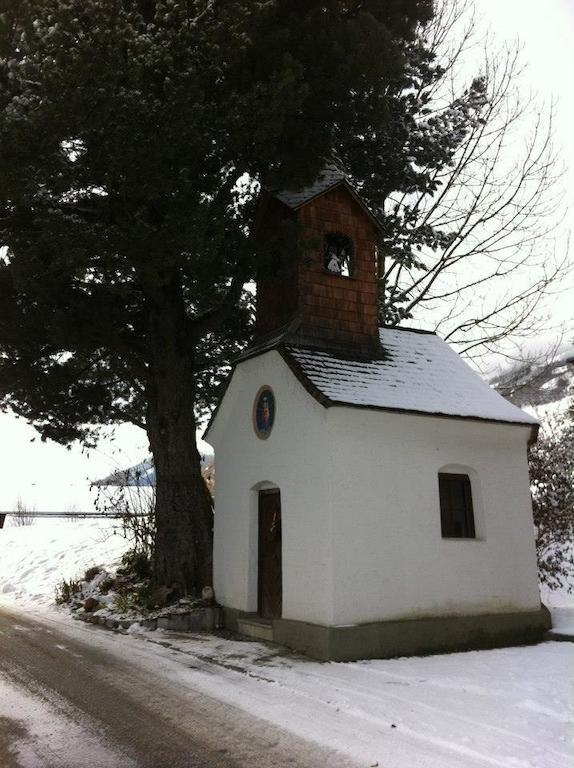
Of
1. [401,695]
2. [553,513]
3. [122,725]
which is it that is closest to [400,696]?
[401,695]

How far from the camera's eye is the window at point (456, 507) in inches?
394

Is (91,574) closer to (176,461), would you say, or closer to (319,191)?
(176,461)

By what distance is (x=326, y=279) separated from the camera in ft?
36.0

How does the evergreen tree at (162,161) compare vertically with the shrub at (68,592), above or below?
above

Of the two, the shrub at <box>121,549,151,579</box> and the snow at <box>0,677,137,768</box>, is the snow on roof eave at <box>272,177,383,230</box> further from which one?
the snow at <box>0,677,137,768</box>

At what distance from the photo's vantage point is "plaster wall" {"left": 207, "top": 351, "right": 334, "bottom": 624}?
28.9 ft

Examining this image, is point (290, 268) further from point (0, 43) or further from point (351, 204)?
point (0, 43)

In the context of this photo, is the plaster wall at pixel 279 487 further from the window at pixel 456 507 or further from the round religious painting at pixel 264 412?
the window at pixel 456 507

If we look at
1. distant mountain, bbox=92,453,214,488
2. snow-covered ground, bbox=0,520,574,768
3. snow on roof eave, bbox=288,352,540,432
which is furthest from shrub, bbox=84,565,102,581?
snow on roof eave, bbox=288,352,540,432

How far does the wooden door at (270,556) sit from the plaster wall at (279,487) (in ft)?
0.40

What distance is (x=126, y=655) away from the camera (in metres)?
8.07

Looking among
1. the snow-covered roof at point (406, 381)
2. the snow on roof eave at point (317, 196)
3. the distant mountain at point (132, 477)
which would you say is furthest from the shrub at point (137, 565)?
the snow on roof eave at point (317, 196)

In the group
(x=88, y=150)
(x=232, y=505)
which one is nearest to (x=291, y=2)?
(x=88, y=150)

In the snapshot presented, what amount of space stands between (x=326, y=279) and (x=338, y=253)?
1.04 meters
